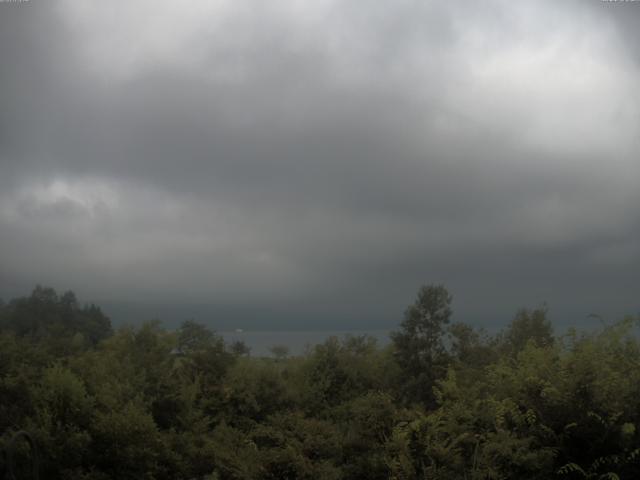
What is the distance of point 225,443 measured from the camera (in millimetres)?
14641

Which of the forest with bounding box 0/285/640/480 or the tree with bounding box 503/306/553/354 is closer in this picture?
the forest with bounding box 0/285/640/480

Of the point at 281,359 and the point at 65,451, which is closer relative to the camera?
the point at 65,451

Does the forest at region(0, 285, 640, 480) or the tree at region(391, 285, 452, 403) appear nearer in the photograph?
the forest at region(0, 285, 640, 480)

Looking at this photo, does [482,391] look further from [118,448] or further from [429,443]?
[118,448]

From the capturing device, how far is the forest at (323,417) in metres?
9.88

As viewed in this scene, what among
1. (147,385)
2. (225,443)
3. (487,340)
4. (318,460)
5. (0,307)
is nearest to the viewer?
(318,460)

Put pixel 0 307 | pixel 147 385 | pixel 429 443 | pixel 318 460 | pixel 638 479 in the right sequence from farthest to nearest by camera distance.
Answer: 1. pixel 0 307
2. pixel 147 385
3. pixel 318 460
4. pixel 429 443
5. pixel 638 479

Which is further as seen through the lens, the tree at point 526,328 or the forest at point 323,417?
the tree at point 526,328

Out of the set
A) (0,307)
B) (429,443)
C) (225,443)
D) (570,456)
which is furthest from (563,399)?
(0,307)

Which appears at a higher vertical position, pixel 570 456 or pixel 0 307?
pixel 0 307

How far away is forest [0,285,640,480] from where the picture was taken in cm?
988

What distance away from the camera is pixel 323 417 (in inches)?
703

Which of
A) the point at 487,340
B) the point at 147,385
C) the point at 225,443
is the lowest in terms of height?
the point at 225,443

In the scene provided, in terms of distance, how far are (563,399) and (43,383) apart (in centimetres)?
968
